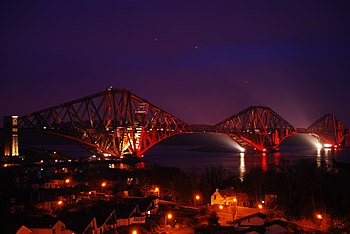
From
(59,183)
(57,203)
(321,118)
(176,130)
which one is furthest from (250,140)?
(57,203)

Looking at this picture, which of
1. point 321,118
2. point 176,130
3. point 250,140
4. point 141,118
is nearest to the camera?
point 141,118

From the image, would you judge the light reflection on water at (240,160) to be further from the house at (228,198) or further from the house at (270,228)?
the house at (270,228)

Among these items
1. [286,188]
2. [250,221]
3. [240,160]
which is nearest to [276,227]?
[250,221]

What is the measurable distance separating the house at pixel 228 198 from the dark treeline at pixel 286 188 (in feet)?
1.43

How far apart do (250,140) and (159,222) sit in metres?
49.8

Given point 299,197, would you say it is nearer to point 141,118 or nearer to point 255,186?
point 255,186

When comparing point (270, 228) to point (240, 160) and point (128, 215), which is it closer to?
point (128, 215)

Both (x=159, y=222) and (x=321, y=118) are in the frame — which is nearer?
(x=159, y=222)

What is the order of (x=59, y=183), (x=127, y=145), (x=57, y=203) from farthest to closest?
(x=127, y=145) < (x=59, y=183) < (x=57, y=203)

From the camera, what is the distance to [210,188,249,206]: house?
17781 mm

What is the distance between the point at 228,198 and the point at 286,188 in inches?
110

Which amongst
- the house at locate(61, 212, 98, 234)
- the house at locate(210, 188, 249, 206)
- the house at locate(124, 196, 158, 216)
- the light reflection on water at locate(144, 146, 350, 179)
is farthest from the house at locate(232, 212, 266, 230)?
the light reflection on water at locate(144, 146, 350, 179)

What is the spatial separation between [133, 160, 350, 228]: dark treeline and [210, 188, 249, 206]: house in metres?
0.43

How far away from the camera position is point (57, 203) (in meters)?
17.5
